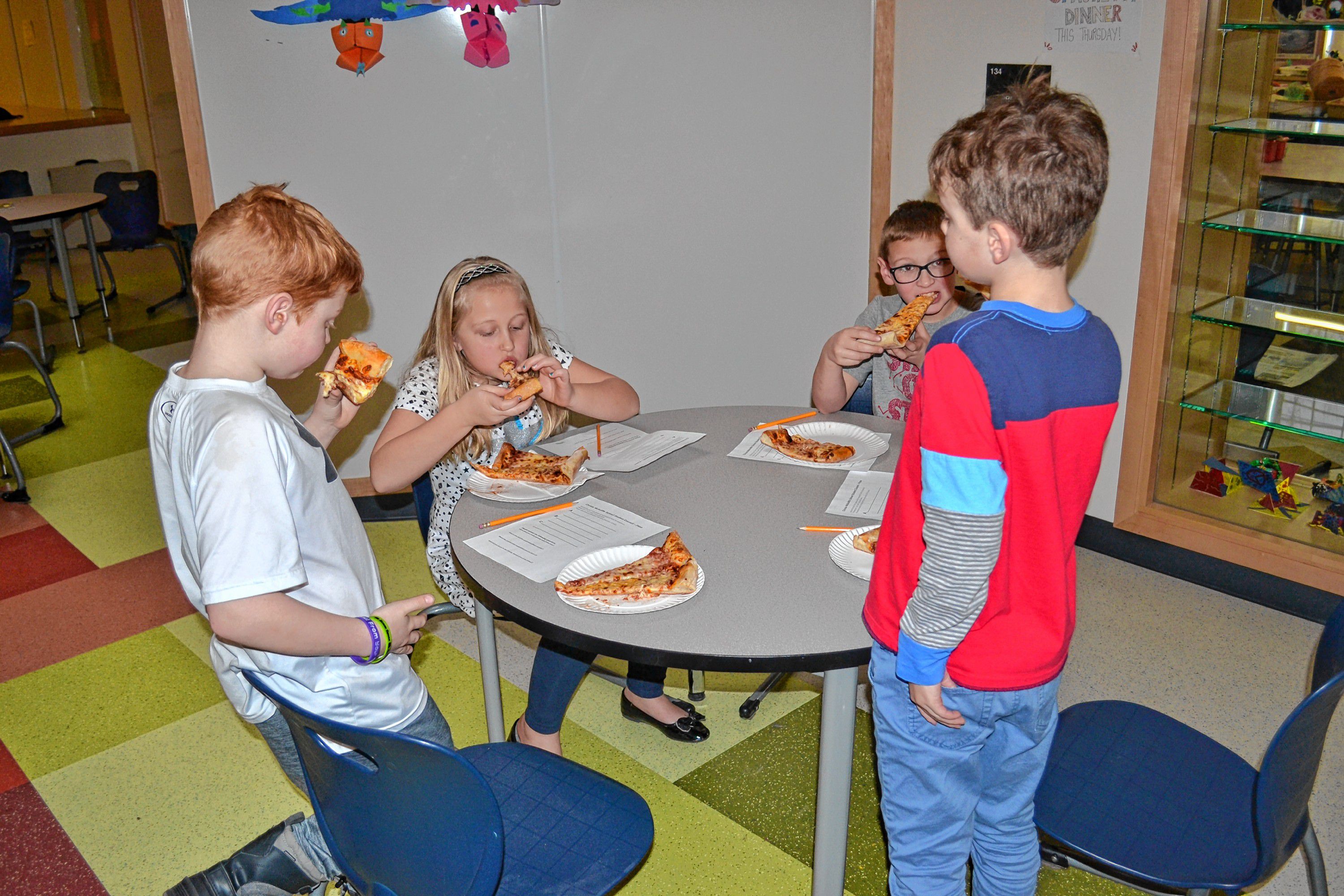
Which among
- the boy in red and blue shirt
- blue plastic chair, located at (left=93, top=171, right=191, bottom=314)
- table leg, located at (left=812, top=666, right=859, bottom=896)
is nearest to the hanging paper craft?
the boy in red and blue shirt

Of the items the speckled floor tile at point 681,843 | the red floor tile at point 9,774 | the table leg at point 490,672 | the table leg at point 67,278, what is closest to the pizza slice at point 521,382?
the table leg at point 490,672

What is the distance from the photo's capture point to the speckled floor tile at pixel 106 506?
3953 mm

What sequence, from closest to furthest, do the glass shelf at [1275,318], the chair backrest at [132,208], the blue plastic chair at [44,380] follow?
the glass shelf at [1275,318], the blue plastic chair at [44,380], the chair backrest at [132,208]

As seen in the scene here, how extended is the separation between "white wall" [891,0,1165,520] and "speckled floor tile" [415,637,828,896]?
75.4 inches

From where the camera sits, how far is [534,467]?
2.23 meters

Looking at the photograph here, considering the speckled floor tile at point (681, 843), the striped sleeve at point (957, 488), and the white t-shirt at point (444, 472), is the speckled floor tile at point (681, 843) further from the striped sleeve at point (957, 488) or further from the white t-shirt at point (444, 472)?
the striped sleeve at point (957, 488)

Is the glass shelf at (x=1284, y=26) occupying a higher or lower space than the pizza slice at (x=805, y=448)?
higher

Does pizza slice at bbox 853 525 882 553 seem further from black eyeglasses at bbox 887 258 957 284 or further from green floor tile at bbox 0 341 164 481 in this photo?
green floor tile at bbox 0 341 164 481

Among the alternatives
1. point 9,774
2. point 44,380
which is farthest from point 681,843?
point 44,380

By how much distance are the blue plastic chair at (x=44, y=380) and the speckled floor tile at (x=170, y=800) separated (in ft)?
6.89

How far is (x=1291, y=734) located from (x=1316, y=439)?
232 cm

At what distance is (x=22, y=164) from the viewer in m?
8.81

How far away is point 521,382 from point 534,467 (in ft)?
0.64

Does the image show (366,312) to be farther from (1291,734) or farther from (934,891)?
(1291,734)
